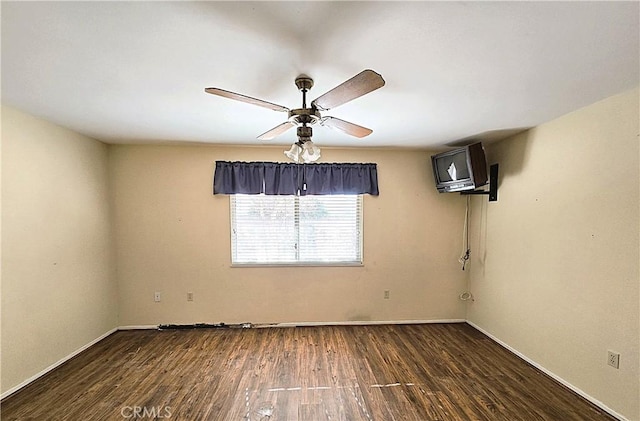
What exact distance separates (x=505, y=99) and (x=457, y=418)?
2.35 meters

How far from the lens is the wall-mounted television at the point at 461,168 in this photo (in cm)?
301

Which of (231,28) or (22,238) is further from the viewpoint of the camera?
(22,238)

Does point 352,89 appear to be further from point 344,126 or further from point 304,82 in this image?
point 344,126

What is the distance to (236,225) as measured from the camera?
367cm

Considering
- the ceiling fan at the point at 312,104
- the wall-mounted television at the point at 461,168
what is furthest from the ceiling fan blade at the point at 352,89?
the wall-mounted television at the point at 461,168

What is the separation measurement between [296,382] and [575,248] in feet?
8.59

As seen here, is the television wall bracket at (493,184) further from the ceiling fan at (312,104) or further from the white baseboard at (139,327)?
the white baseboard at (139,327)

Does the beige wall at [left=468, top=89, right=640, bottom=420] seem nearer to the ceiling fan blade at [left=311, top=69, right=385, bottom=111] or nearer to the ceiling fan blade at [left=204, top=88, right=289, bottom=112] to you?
the ceiling fan blade at [left=311, top=69, right=385, bottom=111]

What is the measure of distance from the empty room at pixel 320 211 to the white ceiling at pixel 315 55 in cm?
1

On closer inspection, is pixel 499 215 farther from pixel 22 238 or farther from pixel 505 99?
pixel 22 238

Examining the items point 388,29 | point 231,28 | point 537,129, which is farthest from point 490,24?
point 537,129

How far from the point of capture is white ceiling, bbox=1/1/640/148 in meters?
1.19

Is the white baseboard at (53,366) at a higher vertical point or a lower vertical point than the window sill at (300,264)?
lower

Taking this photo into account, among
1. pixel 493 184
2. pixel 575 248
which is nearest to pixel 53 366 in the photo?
pixel 575 248
